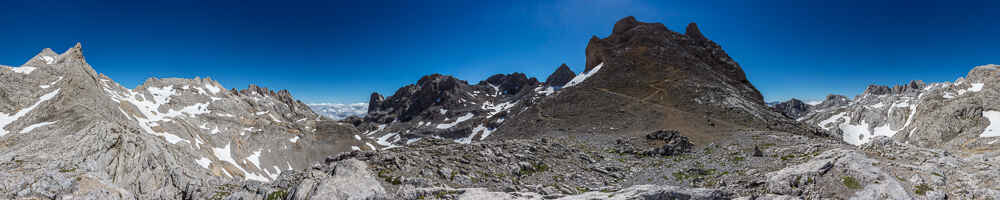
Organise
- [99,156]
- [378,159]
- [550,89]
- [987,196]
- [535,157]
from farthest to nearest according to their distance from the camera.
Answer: [550,89], [99,156], [535,157], [378,159], [987,196]

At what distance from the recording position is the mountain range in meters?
13.5

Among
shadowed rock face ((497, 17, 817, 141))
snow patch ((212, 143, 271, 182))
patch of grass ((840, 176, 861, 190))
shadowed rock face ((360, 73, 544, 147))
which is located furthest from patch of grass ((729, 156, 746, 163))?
snow patch ((212, 143, 271, 182))

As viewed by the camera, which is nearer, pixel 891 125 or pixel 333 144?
pixel 333 144

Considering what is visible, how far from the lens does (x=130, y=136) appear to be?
150 feet

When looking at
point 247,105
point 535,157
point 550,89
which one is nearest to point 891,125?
point 550,89

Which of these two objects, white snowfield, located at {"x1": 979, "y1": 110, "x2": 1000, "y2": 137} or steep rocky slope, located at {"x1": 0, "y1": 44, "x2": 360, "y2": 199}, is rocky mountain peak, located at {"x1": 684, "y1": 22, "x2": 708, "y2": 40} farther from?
steep rocky slope, located at {"x1": 0, "y1": 44, "x2": 360, "y2": 199}

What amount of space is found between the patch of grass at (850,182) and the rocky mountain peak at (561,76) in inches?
5334

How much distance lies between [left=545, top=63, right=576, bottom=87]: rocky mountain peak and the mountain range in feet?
3.72

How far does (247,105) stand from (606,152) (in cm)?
12384

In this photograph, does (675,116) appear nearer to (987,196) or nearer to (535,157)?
(535,157)

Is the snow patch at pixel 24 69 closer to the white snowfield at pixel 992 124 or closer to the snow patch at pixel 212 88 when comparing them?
the snow patch at pixel 212 88

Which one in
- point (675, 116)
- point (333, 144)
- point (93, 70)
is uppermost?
point (93, 70)

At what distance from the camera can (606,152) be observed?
34281 mm

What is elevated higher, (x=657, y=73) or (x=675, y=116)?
(x=657, y=73)
